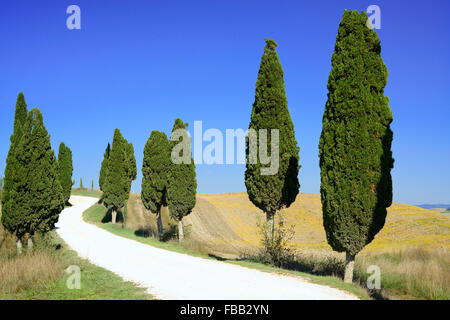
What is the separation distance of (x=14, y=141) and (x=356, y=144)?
27524mm

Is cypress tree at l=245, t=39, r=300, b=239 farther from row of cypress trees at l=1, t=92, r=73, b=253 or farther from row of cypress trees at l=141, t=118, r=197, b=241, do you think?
row of cypress trees at l=1, t=92, r=73, b=253

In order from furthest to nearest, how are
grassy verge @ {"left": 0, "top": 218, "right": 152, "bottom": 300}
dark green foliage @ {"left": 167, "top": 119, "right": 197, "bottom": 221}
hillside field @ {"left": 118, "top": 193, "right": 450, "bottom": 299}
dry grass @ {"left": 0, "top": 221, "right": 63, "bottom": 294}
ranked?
dark green foliage @ {"left": 167, "top": 119, "right": 197, "bottom": 221} < hillside field @ {"left": 118, "top": 193, "right": 450, "bottom": 299} < dry grass @ {"left": 0, "top": 221, "right": 63, "bottom": 294} < grassy verge @ {"left": 0, "top": 218, "right": 152, "bottom": 300}

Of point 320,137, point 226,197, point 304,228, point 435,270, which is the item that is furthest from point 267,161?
point 226,197

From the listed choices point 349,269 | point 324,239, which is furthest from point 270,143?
point 324,239

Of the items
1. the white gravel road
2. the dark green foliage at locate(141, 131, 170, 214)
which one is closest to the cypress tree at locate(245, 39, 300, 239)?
the white gravel road

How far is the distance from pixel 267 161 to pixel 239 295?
29.4 feet

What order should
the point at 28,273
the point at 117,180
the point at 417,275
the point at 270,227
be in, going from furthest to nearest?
the point at 117,180
the point at 270,227
the point at 417,275
the point at 28,273

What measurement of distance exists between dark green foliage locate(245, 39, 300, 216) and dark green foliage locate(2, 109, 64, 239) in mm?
9694

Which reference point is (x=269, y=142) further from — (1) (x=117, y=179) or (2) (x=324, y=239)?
(1) (x=117, y=179)

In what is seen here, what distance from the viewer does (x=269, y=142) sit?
53.1 feet

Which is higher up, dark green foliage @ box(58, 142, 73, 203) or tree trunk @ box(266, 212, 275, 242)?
dark green foliage @ box(58, 142, 73, 203)

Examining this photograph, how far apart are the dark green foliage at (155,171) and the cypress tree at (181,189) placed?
2.77m

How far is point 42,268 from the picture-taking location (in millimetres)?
10586

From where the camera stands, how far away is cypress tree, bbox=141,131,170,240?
25.8m
